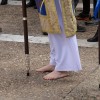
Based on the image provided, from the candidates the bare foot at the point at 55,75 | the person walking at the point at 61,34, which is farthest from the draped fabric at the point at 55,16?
the bare foot at the point at 55,75

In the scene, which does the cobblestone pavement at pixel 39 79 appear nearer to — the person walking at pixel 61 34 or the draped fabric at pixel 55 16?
the person walking at pixel 61 34

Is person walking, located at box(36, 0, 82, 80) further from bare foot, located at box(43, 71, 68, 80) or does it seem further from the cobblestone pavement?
the cobblestone pavement

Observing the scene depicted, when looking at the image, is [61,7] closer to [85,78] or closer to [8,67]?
[85,78]

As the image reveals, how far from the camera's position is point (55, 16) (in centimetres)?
481

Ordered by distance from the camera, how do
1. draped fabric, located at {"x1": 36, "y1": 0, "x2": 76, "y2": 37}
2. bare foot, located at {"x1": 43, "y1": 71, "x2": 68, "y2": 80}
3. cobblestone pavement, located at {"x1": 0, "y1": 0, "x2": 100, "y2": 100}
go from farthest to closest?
1. bare foot, located at {"x1": 43, "y1": 71, "x2": 68, "y2": 80}
2. draped fabric, located at {"x1": 36, "y1": 0, "x2": 76, "y2": 37}
3. cobblestone pavement, located at {"x1": 0, "y1": 0, "x2": 100, "y2": 100}

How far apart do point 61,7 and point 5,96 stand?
120cm

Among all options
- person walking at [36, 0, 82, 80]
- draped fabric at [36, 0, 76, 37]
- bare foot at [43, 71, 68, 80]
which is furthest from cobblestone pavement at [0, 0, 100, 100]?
draped fabric at [36, 0, 76, 37]

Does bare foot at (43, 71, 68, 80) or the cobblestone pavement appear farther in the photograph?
bare foot at (43, 71, 68, 80)

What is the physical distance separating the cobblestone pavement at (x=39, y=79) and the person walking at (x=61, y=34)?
0.58 ft

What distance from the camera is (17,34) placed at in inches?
303

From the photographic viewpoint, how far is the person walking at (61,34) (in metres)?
4.80

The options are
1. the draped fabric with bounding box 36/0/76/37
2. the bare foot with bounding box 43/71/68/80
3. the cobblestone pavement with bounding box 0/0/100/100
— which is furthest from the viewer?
the bare foot with bounding box 43/71/68/80

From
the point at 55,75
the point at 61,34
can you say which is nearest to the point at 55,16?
the point at 61,34

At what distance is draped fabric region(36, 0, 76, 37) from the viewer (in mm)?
4777
